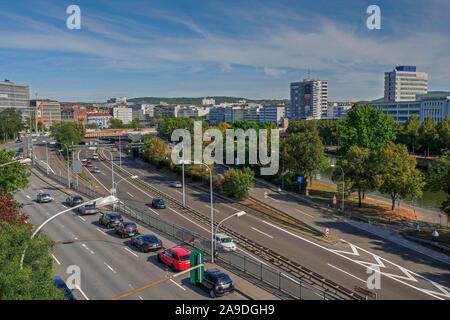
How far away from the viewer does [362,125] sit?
216 feet

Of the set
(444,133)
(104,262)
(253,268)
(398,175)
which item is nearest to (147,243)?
(104,262)

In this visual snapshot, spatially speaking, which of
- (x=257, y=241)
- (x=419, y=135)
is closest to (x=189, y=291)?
(x=257, y=241)

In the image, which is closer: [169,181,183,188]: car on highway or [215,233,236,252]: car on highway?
[215,233,236,252]: car on highway

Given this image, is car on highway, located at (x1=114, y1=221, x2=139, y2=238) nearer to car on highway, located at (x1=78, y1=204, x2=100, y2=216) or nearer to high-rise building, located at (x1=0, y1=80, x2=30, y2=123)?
car on highway, located at (x1=78, y1=204, x2=100, y2=216)

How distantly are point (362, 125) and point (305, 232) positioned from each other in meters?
31.3

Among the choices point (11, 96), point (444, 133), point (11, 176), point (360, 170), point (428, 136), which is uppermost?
point (11, 96)

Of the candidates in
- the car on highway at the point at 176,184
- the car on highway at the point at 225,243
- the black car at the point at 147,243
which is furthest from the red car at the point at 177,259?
the car on highway at the point at 176,184

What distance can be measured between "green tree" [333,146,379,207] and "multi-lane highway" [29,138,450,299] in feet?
21.5

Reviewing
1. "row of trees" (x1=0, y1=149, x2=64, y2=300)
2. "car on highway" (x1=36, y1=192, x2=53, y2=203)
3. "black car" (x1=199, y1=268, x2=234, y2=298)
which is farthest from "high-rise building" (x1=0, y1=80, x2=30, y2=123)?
"black car" (x1=199, y1=268, x2=234, y2=298)

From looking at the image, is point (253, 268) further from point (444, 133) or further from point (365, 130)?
point (444, 133)

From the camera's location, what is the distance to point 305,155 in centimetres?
5822

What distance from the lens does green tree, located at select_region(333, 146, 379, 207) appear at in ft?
164

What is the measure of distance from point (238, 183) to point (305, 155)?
11.2m

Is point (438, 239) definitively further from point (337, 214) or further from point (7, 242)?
point (7, 242)
